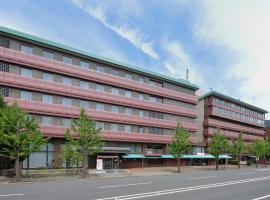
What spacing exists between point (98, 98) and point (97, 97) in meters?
0.24

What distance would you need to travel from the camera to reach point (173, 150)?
5153 cm

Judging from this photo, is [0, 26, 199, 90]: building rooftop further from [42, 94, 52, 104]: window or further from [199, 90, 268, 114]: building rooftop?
[199, 90, 268, 114]: building rooftop

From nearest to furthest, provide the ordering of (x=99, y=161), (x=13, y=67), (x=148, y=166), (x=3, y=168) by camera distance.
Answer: (x=3, y=168), (x=13, y=67), (x=99, y=161), (x=148, y=166)

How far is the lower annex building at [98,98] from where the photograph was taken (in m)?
43.0

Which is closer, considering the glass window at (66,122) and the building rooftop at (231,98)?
the glass window at (66,122)

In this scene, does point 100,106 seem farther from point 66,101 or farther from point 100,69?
point 66,101

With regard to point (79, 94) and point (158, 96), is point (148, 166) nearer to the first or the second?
point (158, 96)

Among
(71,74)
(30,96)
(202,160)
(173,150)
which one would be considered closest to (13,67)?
(30,96)

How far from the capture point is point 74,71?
48.4 m

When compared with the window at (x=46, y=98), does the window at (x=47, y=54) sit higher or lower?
higher

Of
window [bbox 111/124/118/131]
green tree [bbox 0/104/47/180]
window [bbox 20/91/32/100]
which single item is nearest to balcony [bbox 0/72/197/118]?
window [bbox 20/91/32/100]

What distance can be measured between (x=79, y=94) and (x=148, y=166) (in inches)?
755

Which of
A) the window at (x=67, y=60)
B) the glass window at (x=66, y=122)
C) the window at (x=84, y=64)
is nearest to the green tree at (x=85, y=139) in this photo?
the glass window at (x=66, y=122)

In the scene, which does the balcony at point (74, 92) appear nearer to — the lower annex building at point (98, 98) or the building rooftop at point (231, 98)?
the lower annex building at point (98, 98)
